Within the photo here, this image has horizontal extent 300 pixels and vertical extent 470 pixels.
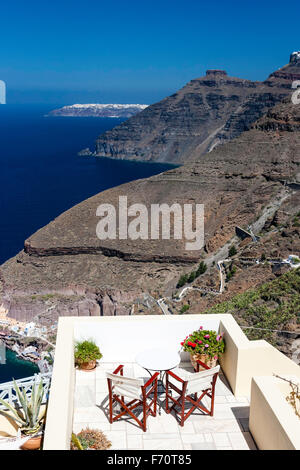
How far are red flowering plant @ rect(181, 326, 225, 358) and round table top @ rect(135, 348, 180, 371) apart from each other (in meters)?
0.77

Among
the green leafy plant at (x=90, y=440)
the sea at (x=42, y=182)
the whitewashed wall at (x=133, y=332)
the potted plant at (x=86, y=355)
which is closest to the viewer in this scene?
the green leafy plant at (x=90, y=440)

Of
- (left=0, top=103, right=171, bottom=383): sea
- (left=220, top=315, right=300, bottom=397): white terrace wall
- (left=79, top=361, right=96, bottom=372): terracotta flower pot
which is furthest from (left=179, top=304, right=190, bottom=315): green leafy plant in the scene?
(left=220, top=315, right=300, bottom=397): white terrace wall

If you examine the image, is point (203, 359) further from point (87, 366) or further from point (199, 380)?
point (87, 366)

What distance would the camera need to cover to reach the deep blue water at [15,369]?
3995 centimetres

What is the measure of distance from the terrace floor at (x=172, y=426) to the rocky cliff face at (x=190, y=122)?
148 m

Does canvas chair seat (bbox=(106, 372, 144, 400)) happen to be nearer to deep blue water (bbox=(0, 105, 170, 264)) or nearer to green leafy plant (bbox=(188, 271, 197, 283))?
green leafy plant (bbox=(188, 271, 197, 283))

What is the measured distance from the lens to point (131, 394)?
7.46 meters

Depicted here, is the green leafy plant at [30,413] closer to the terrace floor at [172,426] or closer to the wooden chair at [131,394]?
the terrace floor at [172,426]

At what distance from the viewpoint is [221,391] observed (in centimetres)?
841

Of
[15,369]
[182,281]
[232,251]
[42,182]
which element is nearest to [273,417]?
[15,369]

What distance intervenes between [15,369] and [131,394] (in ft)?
119

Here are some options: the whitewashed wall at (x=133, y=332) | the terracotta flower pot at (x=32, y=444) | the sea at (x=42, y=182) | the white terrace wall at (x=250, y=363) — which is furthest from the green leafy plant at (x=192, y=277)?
the terracotta flower pot at (x=32, y=444)

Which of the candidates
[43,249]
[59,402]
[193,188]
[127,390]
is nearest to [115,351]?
[127,390]

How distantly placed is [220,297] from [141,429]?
31.6 m
